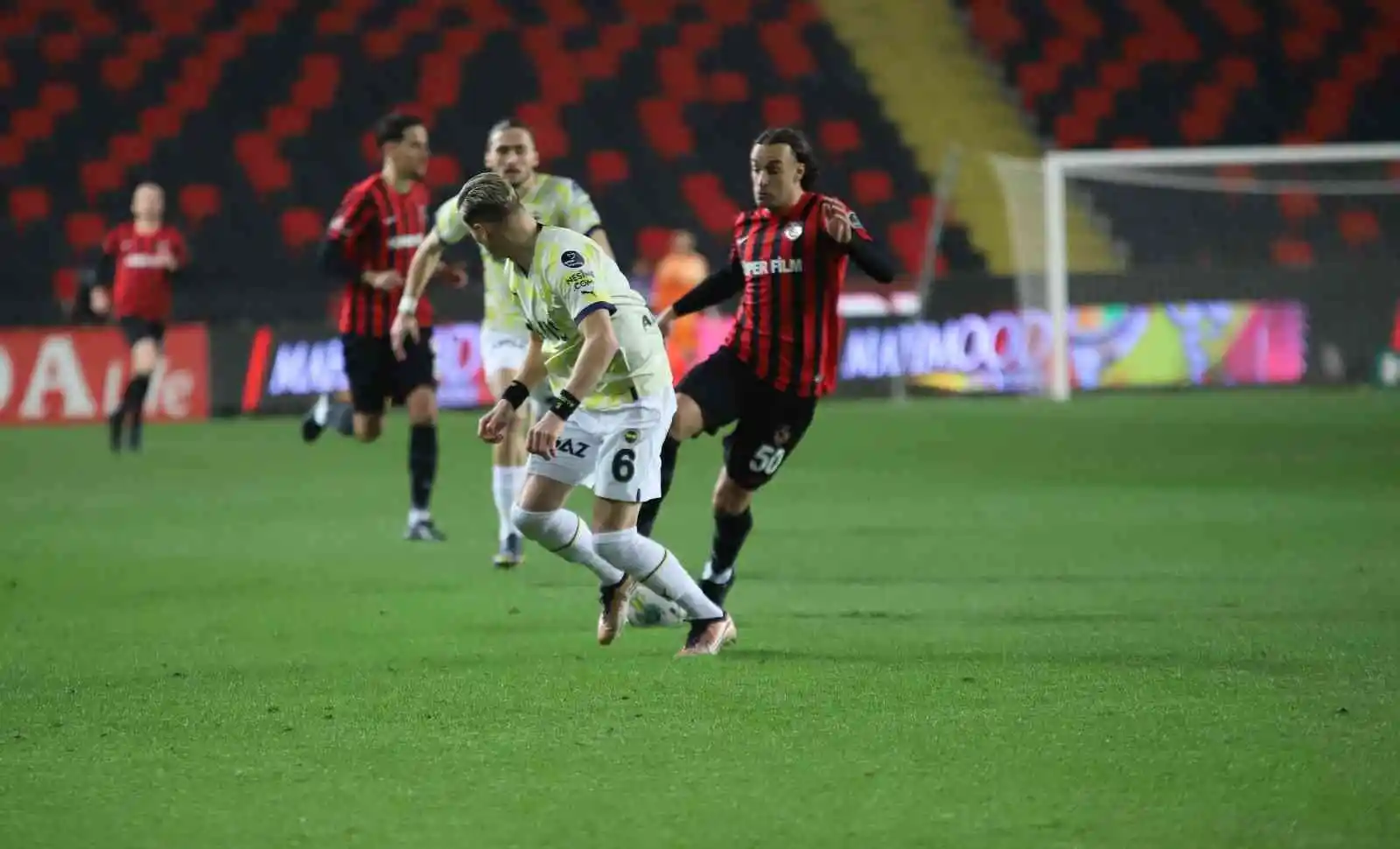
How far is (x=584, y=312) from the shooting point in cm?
615

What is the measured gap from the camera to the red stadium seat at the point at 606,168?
79.3ft

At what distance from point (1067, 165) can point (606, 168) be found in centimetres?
579

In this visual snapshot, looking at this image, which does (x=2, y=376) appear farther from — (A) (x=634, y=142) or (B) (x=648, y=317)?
(B) (x=648, y=317)

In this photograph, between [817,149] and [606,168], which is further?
[817,149]

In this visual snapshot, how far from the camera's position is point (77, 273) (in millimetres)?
22391

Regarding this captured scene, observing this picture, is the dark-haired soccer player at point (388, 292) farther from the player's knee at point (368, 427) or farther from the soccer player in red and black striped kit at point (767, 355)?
the soccer player in red and black striped kit at point (767, 355)

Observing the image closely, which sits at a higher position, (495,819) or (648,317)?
(648,317)

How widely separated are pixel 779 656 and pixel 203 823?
8.20ft

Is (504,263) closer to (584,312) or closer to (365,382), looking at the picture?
(365,382)

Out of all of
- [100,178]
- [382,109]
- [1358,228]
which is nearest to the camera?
[1358,228]

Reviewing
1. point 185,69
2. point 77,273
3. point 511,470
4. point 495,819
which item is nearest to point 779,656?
point 495,819

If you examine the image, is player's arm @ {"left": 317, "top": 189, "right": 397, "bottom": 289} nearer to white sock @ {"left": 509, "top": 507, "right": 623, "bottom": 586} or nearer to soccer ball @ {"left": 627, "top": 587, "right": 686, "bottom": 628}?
soccer ball @ {"left": 627, "top": 587, "right": 686, "bottom": 628}

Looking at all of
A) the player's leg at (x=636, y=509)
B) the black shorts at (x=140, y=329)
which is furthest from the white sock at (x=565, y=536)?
the black shorts at (x=140, y=329)

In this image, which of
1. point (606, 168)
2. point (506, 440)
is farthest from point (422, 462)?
point (606, 168)
